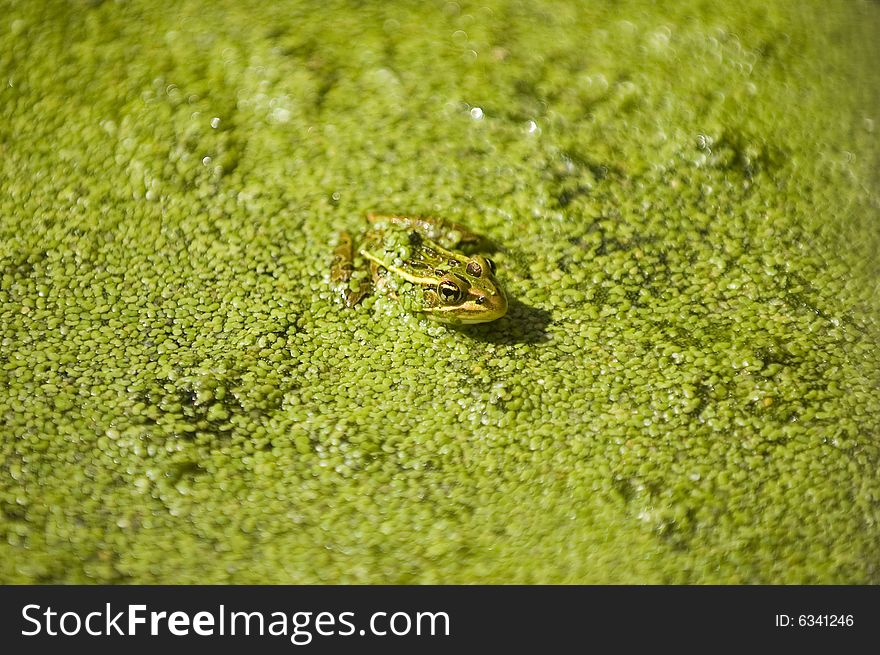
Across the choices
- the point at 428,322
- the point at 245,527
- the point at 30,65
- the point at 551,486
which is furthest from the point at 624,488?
the point at 30,65

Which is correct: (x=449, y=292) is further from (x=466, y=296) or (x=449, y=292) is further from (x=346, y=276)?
(x=346, y=276)

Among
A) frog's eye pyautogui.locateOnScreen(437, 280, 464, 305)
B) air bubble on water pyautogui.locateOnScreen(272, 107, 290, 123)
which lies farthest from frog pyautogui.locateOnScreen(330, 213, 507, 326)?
air bubble on water pyautogui.locateOnScreen(272, 107, 290, 123)

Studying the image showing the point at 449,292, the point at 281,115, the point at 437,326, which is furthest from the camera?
the point at 281,115

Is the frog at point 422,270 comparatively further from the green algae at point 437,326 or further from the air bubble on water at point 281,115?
the air bubble on water at point 281,115

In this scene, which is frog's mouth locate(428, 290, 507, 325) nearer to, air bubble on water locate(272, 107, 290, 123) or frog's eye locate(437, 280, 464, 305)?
frog's eye locate(437, 280, 464, 305)

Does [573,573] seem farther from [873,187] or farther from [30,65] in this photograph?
[30,65]

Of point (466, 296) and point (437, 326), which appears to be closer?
point (466, 296)

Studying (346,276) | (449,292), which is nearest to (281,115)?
(346,276)
